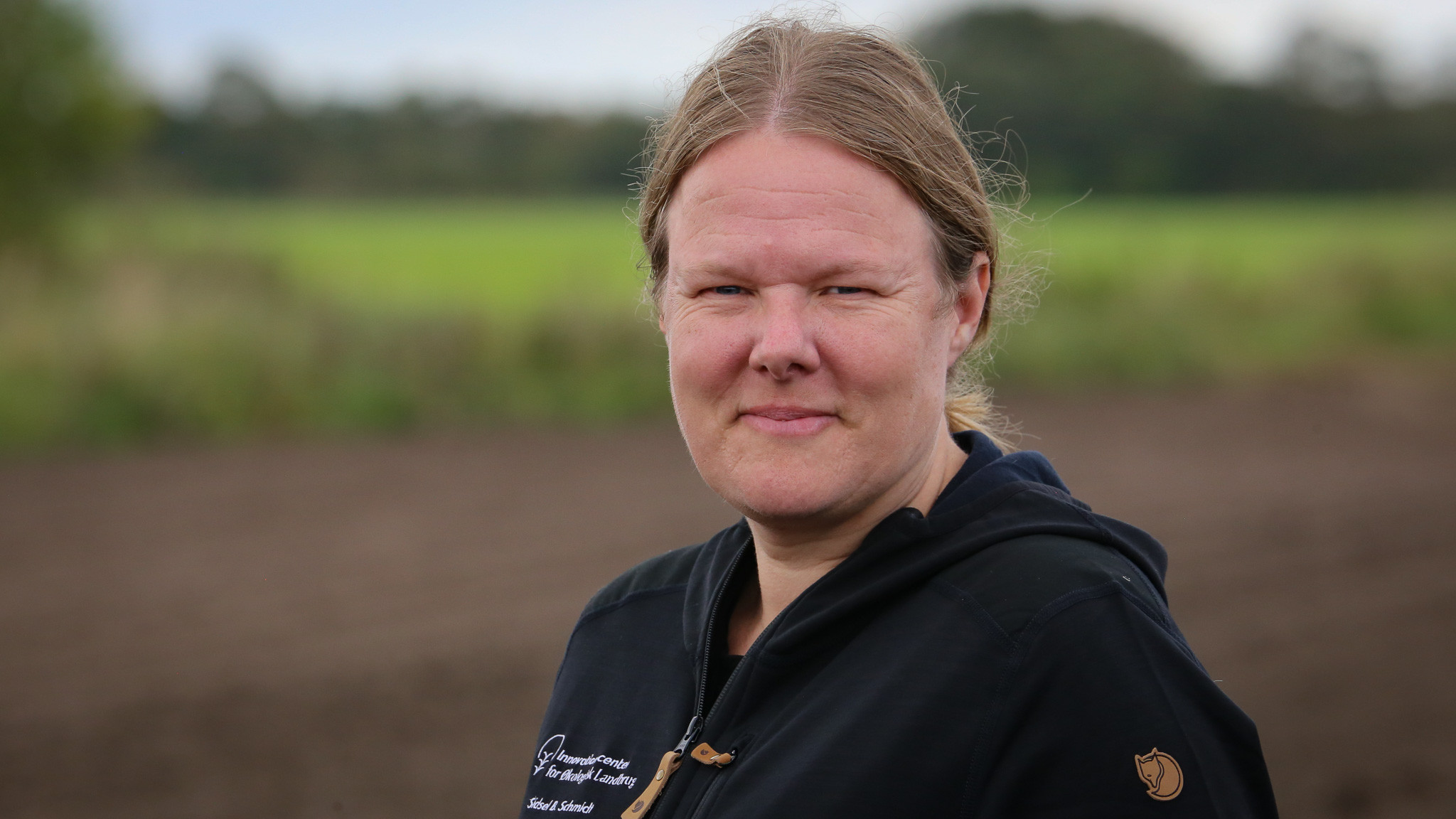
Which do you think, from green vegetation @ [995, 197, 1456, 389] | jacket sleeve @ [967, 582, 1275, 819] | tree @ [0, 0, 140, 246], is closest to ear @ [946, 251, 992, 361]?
jacket sleeve @ [967, 582, 1275, 819]

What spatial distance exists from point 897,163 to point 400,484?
9490mm

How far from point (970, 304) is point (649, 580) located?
2.37 ft

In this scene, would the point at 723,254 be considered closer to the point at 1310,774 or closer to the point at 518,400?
the point at 1310,774


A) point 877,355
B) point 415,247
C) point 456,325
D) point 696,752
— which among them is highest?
point 877,355

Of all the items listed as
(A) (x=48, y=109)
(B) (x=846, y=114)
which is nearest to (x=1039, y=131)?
(A) (x=48, y=109)

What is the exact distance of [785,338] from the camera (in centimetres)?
168

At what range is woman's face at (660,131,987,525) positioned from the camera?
1687 millimetres

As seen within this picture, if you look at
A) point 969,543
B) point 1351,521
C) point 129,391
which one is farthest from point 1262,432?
point 969,543

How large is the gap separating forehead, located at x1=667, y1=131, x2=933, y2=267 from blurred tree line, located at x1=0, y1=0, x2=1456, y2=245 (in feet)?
67.0

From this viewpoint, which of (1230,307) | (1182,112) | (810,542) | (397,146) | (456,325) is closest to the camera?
(810,542)

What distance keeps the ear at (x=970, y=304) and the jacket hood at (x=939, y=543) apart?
208mm

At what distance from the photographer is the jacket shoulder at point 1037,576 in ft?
5.01

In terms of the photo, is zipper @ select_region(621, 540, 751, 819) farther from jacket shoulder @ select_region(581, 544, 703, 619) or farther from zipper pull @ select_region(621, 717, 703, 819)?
jacket shoulder @ select_region(581, 544, 703, 619)

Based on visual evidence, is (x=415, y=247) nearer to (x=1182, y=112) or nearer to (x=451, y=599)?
(x=1182, y=112)
